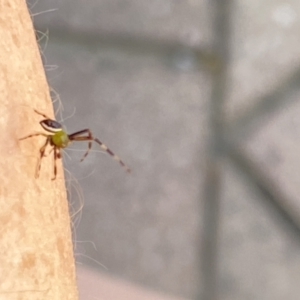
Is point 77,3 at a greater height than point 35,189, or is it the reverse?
point 77,3

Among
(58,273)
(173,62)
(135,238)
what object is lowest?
(135,238)

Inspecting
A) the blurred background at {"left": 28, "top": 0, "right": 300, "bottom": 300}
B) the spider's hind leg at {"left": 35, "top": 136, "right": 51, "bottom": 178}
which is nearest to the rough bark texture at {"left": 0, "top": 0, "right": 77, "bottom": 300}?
the spider's hind leg at {"left": 35, "top": 136, "right": 51, "bottom": 178}

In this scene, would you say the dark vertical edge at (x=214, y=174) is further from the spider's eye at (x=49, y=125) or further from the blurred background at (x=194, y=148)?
the spider's eye at (x=49, y=125)

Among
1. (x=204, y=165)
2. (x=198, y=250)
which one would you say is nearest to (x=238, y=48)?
(x=204, y=165)

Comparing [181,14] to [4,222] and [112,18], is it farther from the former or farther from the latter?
[4,222]

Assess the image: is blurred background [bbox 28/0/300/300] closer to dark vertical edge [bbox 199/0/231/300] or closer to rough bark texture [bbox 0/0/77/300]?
dark vertical edge [bbox 199/0/231/300]

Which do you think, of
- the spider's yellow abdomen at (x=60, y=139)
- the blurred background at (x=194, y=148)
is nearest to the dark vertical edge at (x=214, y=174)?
the blurred background at (x=194, y=148)
